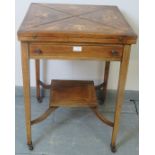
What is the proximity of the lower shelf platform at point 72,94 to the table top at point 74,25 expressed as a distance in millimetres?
485

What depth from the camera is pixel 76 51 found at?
1.20 metres

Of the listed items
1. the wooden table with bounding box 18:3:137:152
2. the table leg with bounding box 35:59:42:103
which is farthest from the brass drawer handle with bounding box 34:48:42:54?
the table leg with bounding box 35:59:42:103

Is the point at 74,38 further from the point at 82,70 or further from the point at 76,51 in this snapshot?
the point at 82,70

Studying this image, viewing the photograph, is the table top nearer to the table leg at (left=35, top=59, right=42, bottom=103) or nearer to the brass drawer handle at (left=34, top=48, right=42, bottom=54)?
the brass drawer handle at (left=34, top=48, right=42, bottom=54)

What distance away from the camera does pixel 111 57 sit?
1217 millimetres

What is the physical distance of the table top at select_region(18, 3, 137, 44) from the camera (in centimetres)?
115

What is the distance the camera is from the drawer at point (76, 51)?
46.6 inches

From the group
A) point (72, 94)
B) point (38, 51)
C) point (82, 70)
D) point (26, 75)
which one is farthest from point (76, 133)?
point (38, 51)

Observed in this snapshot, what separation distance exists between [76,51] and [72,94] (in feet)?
1.52

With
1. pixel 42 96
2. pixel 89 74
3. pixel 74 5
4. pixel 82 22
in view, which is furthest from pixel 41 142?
pixel 74 5

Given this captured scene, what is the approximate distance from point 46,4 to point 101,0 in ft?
1.13

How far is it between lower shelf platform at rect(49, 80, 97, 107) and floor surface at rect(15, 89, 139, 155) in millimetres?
222

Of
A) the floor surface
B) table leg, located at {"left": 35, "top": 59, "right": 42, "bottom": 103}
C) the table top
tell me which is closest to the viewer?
the table top

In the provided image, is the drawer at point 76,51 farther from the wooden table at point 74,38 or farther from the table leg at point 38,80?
the table leg at point 38,80
